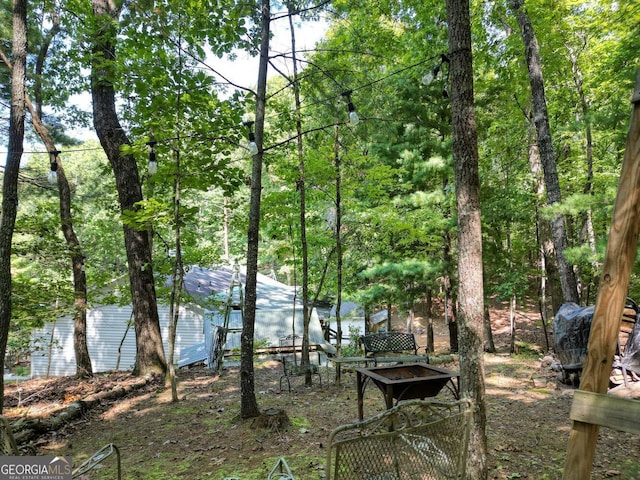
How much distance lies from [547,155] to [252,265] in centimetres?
652

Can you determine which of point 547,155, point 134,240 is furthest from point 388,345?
point 134,240

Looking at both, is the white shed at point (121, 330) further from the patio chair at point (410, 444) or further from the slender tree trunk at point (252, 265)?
the patio chair at point (410, 444)

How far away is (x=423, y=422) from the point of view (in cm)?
241

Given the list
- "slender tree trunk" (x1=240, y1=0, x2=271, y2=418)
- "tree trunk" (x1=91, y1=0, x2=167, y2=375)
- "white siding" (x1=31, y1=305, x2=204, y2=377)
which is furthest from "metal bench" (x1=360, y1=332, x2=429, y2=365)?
"white siding" (x1=31, y1=305, x2=204, y2=377)

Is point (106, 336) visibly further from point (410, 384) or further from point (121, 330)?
point (410, 384)

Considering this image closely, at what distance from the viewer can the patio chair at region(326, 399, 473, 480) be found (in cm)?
214

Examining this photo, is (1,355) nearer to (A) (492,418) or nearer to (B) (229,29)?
(B) (229,29)

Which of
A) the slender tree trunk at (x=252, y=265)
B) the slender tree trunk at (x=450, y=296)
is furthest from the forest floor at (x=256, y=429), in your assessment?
the slender tree trunk at (x=450, y=296)

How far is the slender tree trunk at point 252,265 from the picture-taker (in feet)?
16.3

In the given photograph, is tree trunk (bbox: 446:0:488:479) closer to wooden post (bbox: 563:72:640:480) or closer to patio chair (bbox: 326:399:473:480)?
patio chair (bbox: 326:399:473:480)

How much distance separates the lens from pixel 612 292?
222 centimetres

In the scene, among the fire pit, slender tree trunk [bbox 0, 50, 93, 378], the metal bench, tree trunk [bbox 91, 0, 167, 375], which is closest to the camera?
the fire pit

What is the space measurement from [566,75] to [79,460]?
47.4 ft

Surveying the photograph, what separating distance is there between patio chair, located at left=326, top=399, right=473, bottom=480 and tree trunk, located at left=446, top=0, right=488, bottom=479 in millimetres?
773
